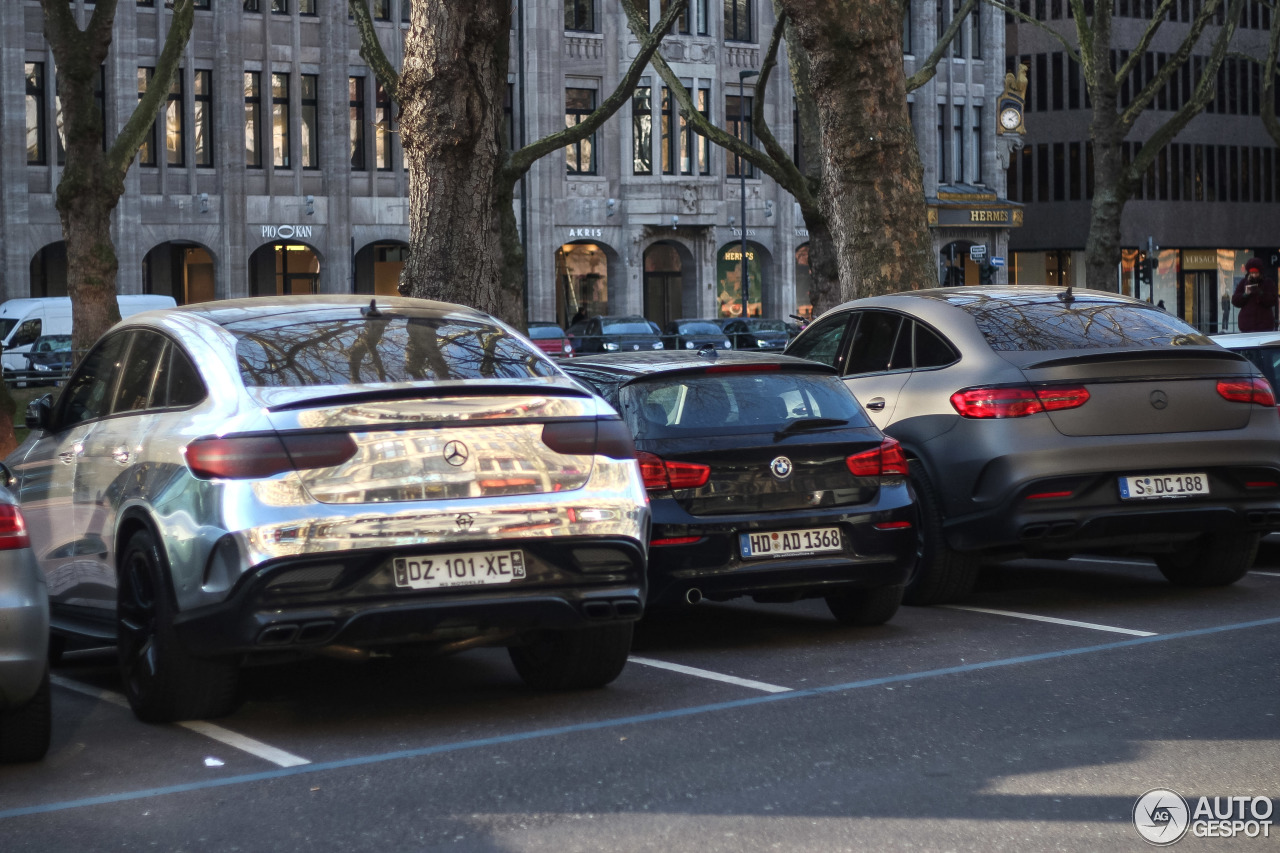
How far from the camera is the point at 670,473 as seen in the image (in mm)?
8461

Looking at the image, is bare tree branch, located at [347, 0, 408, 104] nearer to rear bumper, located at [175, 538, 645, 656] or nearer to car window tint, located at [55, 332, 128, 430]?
car window tint, located at [55, 332, 128, 430]

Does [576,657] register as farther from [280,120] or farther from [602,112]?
[280,120]

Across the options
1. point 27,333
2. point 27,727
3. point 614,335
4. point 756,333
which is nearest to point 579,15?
point 756,333

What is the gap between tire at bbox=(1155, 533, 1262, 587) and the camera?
408 inches

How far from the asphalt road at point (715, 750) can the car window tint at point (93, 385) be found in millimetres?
1226

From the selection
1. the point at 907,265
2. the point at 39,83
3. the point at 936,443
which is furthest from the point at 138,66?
the point at 936,443

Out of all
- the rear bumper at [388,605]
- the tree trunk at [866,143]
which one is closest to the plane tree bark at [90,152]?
the tree trunk at [866,143]

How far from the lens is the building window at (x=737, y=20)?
6188 cm

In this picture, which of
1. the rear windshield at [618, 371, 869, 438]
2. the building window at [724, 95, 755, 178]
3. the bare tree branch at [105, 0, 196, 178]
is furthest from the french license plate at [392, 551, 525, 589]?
the building window at [724, 95, 755, 178]

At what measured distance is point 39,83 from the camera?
50812mm

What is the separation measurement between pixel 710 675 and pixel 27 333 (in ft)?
128

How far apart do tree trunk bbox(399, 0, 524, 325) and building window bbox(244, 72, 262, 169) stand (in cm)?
3896

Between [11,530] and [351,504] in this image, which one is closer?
[11,530]

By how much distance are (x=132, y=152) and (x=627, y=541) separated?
1883cm
